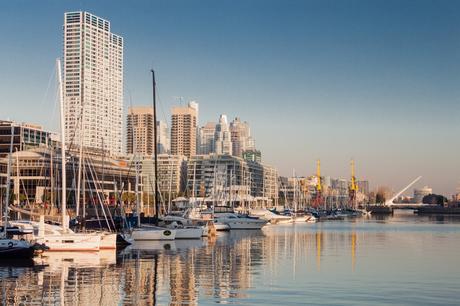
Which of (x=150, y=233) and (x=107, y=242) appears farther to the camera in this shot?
(x=150, y=233)

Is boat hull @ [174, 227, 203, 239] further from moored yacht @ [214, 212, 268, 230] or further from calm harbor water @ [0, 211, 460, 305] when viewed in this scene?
moored yacht @ [214, 212, 268, 230]

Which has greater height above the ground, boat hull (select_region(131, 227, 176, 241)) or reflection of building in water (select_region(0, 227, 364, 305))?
boat hull (select_region(131, 227, 176, 241))

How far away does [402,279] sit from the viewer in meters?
40.6

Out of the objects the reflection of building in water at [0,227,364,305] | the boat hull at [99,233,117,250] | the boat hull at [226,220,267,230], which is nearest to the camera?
the reflection of building in water at [0,227,364,305]

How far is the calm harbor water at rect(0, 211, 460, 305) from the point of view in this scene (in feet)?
105

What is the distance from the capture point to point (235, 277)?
40062 millimetres

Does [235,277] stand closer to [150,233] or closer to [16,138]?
[150,233]

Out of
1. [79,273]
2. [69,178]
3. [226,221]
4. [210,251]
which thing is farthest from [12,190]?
[79,273]

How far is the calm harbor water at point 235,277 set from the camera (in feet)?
105

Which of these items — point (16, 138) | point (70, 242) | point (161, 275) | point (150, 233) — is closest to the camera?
point (161, 275)

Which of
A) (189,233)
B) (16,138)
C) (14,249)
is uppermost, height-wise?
(16,138)

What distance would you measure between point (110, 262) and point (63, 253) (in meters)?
7.24

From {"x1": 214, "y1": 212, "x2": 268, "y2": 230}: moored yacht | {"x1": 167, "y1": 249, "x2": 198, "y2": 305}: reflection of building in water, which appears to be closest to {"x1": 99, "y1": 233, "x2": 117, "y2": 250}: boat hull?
{"x1": 167, "y1": 249, "x2": 198, "y2": 305}: reflection of building in water

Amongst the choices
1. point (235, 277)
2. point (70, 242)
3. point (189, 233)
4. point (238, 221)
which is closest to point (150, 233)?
point (189, 233)
